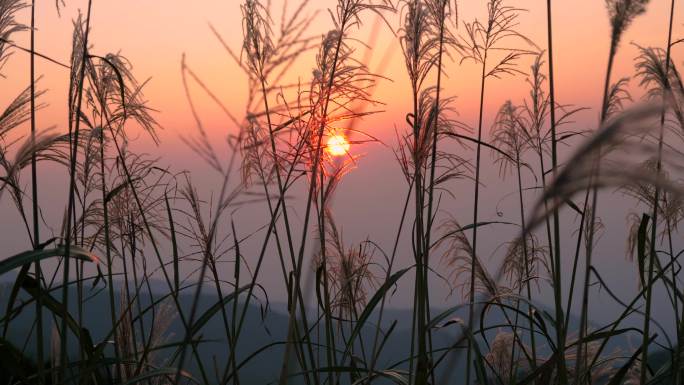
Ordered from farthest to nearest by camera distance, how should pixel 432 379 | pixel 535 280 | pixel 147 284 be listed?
1. pixel 535 280
2. pixel 147 284
3. pixel 432 379

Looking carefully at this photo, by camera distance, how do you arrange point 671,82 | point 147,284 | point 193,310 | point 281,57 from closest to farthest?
point 193,310 → point 281,57 → point 671,82 → point 147,284

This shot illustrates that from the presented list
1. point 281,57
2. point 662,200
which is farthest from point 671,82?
point 281,57

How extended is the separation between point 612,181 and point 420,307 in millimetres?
1145

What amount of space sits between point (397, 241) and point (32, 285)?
3.83ft

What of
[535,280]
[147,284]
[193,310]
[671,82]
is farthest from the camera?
[535,280]

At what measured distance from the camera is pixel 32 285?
1.85 meters

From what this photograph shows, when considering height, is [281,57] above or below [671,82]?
below

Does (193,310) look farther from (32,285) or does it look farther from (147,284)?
(147,284)

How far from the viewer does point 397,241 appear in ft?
8.16

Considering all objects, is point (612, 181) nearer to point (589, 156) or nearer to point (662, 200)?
point (589, 156)

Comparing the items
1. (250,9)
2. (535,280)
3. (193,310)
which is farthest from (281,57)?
(535,280)

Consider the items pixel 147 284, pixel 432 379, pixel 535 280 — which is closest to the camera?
pixel 432 379

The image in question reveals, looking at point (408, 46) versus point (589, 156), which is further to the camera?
point (408, 46)

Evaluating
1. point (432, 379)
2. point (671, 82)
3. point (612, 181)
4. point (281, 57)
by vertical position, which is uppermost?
point (671, 82)
